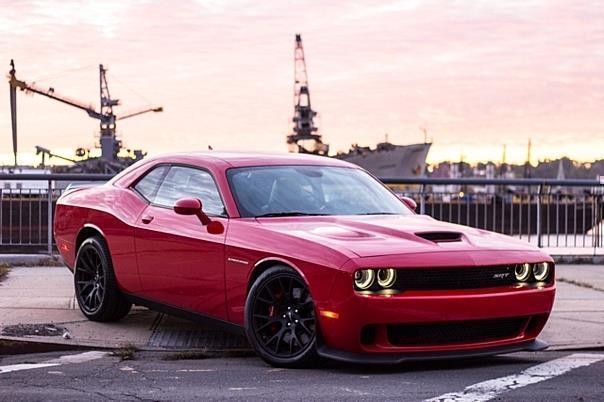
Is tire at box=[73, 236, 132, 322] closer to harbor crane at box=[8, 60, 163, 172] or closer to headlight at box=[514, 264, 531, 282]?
headlight at box=[514, 264, 531, 282]

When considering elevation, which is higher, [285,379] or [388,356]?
[388,356]

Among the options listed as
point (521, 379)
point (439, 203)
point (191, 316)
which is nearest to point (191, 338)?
point (191, 316)

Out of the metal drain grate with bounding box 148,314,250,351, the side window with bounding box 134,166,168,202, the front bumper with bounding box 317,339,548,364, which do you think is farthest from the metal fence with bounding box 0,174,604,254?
the front bumper with bounding box 317,339,548,364

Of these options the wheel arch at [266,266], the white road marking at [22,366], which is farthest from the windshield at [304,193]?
the white road marking at [22,366]

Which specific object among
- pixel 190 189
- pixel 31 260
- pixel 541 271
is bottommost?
pixel 31 260

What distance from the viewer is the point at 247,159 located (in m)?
8.32

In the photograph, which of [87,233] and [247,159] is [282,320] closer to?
[247,159]

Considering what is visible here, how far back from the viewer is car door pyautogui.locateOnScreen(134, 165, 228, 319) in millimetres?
7684

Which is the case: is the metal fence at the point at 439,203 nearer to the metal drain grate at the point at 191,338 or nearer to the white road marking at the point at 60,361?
the metal drain grate at the point at 191,338

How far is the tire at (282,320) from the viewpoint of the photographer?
693cm

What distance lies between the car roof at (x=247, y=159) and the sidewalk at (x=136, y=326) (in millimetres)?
1274

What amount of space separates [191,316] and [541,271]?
2.39 meters

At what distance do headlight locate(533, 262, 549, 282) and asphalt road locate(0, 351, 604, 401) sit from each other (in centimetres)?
55

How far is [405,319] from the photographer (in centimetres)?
668
